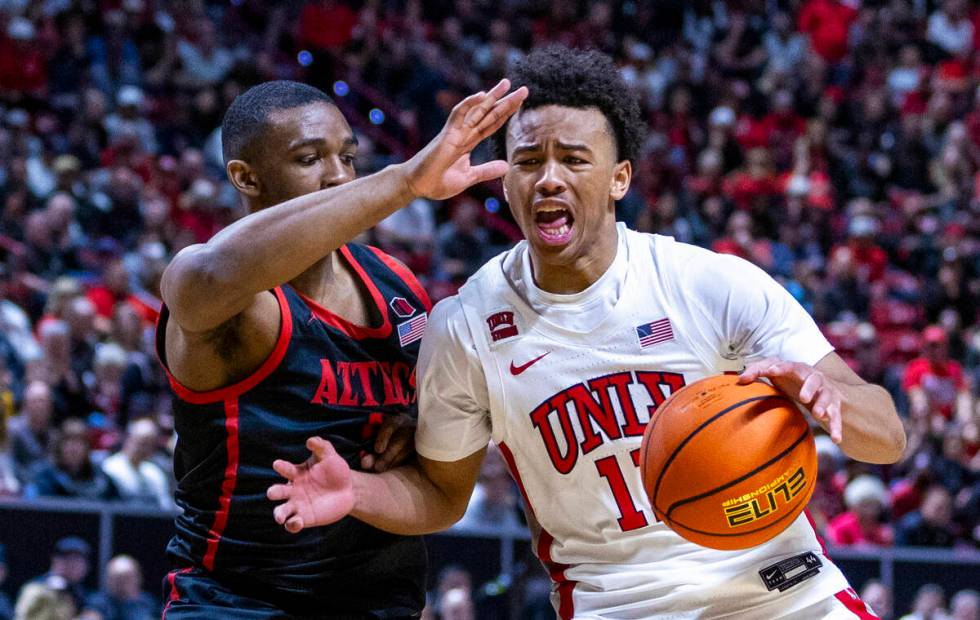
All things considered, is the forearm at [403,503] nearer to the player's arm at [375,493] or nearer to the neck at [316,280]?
the player's arm at [375,493]

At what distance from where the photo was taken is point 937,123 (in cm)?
1449

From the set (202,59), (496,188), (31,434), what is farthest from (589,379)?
(202,59)

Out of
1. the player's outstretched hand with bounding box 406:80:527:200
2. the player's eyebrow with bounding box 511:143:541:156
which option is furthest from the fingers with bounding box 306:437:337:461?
the player's eyebrow with bounding box 511:143:541:156

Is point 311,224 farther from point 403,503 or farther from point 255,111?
point 403,503

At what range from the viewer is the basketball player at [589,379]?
143 inches

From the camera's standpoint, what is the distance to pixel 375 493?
3.78 meters

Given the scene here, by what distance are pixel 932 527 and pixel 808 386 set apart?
6595 mm

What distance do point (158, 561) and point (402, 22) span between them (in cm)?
837

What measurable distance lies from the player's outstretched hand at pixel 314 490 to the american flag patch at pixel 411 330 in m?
0.51

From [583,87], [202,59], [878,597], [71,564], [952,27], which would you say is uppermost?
[202,59]

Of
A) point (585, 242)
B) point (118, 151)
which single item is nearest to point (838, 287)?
point (118, 151)

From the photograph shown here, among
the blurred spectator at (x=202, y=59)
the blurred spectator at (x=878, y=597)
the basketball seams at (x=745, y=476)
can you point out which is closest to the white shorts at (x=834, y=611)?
the basketball seams at (x=745, y=476)

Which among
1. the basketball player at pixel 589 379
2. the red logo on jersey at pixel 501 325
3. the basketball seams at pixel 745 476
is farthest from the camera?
the red logo on jersey at pixel 501 325

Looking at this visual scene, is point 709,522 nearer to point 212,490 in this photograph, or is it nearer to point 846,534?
point 212,490
